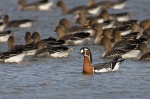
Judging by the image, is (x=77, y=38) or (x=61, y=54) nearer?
(x=61, y=54)

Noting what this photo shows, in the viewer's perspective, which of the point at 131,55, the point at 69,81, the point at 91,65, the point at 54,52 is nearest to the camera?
the point at 69,81

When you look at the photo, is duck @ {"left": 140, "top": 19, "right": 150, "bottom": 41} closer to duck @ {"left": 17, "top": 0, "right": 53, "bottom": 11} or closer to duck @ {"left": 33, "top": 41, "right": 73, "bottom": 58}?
duck @ {"left": 33, "top": 41, "right": 73, "bottom": 58}

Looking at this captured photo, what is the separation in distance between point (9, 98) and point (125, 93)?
226cm

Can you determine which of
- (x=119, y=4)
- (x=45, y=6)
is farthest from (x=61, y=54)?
(x=119, y=4)

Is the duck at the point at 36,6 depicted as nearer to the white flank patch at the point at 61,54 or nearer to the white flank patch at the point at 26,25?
the white flank patch at the point at 26,25

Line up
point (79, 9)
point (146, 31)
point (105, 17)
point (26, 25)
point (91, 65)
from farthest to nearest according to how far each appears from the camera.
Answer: point (79, 9)
point (105, 17)
point (26, 25)
point (146, 31)
point (91, 65)

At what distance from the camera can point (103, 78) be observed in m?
15.5

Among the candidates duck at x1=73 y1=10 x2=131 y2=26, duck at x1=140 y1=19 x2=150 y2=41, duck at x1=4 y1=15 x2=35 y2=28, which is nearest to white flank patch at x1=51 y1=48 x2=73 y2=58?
duck at x1=140 y1=19 x2=150 y2=41

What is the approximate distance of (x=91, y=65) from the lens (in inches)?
630

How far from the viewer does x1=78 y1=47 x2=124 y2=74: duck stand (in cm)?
1586

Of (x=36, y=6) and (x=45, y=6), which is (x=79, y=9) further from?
(x=45, y=6)

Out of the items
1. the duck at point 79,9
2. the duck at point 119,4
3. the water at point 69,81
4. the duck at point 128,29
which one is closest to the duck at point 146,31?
the duck at point 128,29

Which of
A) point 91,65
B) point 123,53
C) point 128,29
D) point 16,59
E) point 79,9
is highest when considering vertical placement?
point 79,9

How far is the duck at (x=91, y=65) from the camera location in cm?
1586
